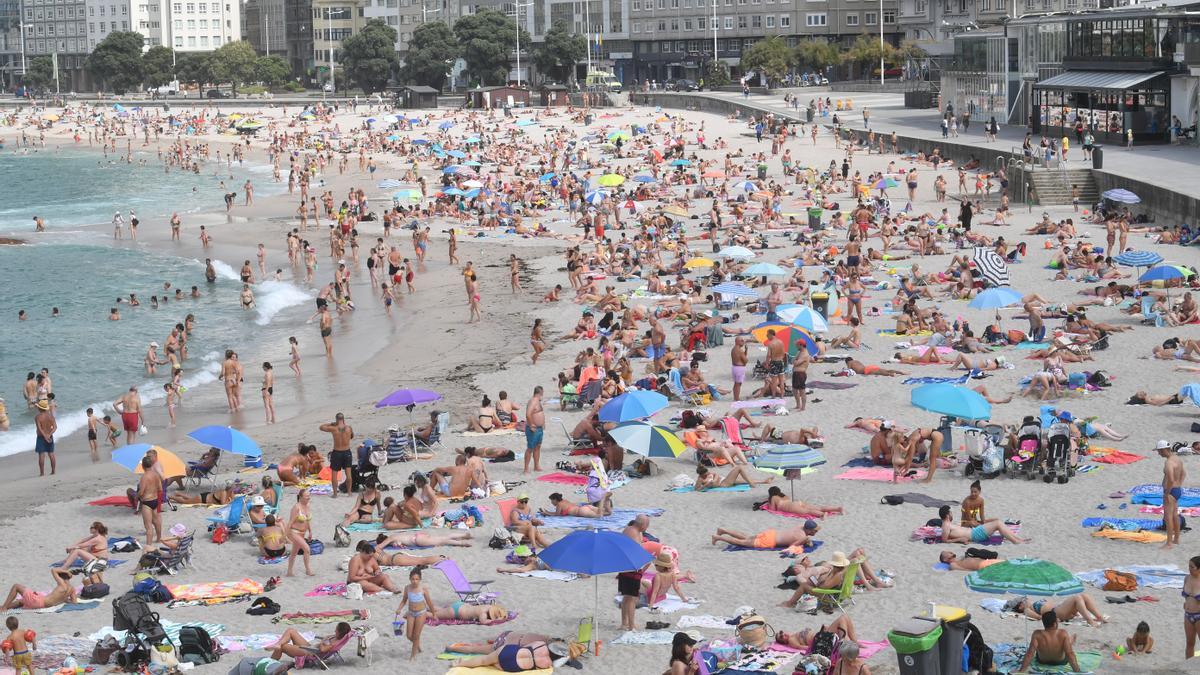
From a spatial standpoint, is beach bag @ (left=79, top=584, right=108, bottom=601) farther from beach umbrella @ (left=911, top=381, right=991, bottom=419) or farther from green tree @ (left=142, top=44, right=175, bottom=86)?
green tree @ (left=142, top=44, right=175, bottom=86)

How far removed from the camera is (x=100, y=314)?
1353 inches

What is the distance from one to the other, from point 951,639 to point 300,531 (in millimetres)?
7292

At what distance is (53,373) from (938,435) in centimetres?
1765

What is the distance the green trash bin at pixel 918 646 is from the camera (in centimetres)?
1020

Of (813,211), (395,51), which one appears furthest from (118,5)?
(813,211)

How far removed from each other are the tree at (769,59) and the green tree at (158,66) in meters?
66.1

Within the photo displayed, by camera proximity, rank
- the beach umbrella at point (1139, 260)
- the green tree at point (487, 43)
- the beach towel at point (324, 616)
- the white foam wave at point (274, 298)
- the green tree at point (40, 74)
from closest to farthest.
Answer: the beach towel at point (324, 616), the beach umbrella at point (1139, 260), the white foam wave at point (274, 298), the green tree at point (487, 43), the green tree at point (40, 74)

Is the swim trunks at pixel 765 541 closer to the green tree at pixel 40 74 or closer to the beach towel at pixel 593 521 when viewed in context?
the beach towel at pixel 593 521

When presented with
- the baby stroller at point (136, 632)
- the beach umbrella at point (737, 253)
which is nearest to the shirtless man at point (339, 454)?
the baby stroller at point (136, 632)

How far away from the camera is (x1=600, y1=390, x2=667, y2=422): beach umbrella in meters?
18.0

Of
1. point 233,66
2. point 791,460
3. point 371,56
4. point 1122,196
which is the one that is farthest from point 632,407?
point 233,66

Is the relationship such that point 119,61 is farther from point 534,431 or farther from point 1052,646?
point 1052,646

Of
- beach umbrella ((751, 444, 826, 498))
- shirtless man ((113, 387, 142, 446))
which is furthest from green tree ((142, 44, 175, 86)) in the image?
beach umbrella ((751, 444, 826, 498))

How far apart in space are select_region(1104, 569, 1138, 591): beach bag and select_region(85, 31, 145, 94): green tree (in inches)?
5315
